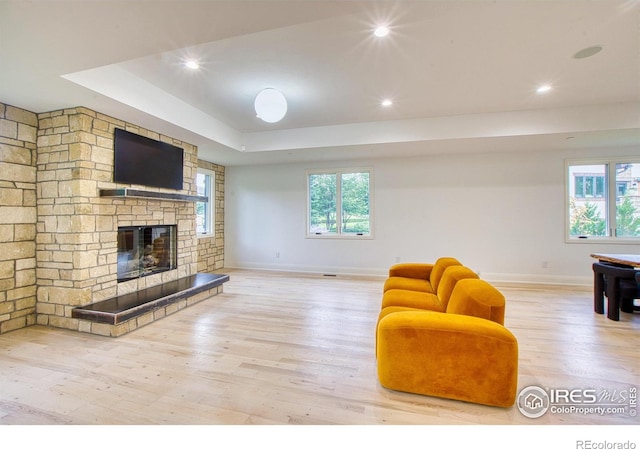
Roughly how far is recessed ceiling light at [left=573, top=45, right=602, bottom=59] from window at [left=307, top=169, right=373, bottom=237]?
3.65m

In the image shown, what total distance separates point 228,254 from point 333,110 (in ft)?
14.9

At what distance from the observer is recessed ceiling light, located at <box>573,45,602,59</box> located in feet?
8.44

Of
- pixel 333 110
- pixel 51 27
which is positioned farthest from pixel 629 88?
pixel 51 27

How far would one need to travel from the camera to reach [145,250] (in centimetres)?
410

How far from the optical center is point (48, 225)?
322 centimetres

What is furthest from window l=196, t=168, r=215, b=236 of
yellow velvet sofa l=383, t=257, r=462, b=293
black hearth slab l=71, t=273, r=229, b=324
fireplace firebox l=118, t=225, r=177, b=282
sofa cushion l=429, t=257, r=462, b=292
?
sofa cushion l=429, t=257, r=462, b=292

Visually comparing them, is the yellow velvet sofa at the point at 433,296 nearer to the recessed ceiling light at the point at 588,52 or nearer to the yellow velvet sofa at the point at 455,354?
the yellow velvet sofa at the point at 455,354

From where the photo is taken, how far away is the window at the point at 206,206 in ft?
20.8

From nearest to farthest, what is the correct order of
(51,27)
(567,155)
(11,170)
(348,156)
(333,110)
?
(51,27) < (11,170) < (333,110) < (567,155) < (348,156)

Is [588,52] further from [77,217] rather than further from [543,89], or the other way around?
[77,217]

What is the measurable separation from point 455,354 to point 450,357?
4 cm

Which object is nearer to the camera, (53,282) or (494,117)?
(53,282)

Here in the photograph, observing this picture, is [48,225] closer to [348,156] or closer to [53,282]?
[53,282]

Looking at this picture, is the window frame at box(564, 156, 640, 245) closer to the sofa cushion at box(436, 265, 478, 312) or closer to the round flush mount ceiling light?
the sofa cushion at box(436, 265, 478, 312)
